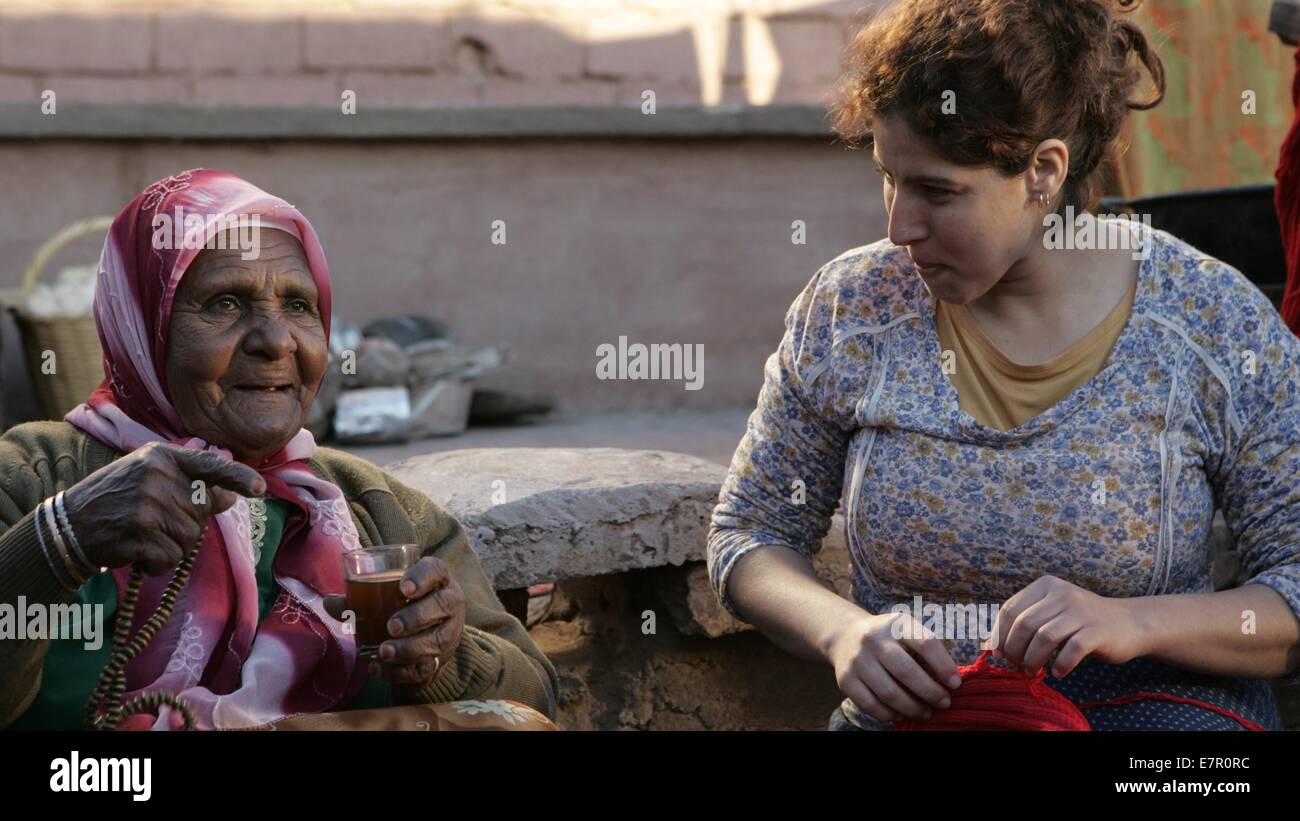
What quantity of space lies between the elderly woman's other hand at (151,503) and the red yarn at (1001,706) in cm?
110

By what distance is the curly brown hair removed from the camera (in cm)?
246

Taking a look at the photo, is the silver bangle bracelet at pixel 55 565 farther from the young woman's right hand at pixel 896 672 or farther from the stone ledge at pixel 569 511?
the stone ledge at pixel 569 511

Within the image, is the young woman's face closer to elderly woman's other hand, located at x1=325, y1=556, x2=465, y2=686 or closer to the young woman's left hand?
the young woman's left hand

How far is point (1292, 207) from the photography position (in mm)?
3459

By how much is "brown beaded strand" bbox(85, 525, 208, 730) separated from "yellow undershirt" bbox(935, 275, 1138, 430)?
1.28 m

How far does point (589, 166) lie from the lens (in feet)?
23.4

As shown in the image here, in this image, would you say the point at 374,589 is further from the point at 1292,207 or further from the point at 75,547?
the point at 1292,207

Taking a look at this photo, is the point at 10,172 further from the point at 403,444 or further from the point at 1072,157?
the point at 1072,157

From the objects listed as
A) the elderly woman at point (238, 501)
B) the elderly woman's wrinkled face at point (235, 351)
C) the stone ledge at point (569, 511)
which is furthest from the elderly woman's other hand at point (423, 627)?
the stone ledge at point (569, 511)

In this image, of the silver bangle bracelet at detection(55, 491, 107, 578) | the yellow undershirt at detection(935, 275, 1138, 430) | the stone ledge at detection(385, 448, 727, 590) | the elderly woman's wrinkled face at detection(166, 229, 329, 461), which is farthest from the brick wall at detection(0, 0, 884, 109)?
the silver bangle bracelet at detection(55, 491, 107, 578)

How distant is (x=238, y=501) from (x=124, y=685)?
0.35 metres

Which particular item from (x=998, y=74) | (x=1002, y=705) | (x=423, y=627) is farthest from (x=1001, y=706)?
(x=998, y=74)
